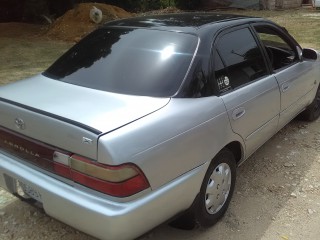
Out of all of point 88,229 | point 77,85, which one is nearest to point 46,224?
point 88,229

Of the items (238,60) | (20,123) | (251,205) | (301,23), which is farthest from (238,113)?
(301,23)

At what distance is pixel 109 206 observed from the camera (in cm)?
230

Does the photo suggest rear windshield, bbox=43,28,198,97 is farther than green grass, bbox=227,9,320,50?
No

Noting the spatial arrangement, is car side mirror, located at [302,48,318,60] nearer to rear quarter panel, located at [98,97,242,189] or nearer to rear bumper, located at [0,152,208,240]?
rear quarter panel, located at [98,97,242,189]

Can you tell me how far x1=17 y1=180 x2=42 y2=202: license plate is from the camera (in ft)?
8.52

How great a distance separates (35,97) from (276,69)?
2.32 m

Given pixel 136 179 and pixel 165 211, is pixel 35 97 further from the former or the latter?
pixel 165 211

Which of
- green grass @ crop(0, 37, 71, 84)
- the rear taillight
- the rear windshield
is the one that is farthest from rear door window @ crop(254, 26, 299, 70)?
green grass @ crop(0, 37, 71, 84)

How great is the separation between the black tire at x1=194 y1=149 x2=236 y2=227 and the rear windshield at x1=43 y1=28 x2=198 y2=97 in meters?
0.66

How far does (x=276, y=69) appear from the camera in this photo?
156 inches

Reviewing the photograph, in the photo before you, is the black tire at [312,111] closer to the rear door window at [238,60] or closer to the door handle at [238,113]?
the rear door window at [238,60]

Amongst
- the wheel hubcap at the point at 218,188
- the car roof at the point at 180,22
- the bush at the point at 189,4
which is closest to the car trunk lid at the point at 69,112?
the wheel hubcap at the point at 218,188

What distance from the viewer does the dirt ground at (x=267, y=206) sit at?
3.04 m

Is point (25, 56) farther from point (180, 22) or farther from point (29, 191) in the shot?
point (29, 191)
